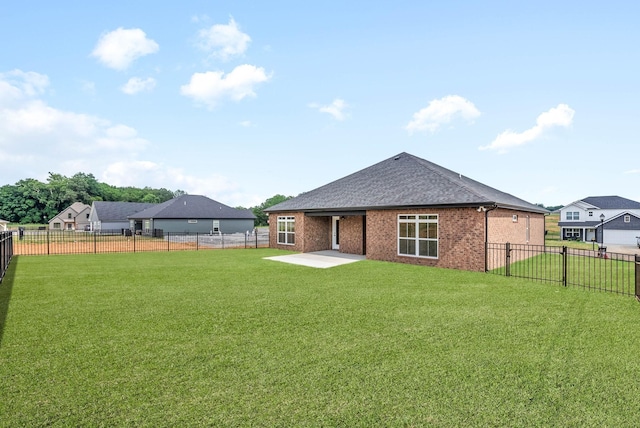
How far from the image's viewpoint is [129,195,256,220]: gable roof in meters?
39.9

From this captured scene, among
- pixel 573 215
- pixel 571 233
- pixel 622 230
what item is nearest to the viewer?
pixel 622 230

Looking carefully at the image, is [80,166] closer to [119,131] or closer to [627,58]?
[119,131]

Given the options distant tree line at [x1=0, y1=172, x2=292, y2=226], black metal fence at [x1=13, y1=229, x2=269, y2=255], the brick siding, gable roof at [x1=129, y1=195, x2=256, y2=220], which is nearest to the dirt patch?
black metal fence at [x1=13, y1=229, x2=269, y2=255]

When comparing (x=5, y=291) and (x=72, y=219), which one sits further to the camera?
(x=72, y=219)

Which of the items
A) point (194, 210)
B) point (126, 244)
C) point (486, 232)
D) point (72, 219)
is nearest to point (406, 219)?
point (486, 232)

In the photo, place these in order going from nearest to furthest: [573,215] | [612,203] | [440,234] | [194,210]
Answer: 1. [440,234]
2. [194,210]
3. [612,203]
4. [573,215]

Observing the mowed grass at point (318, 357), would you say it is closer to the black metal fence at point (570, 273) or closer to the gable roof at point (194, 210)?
the black metal fence at point (570, 273)

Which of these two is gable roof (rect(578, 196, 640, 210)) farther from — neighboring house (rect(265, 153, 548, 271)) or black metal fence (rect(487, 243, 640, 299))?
black metal fence (rect(487, 243, 640, 299))

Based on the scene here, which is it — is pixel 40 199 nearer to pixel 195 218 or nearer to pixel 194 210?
pixel 194 210

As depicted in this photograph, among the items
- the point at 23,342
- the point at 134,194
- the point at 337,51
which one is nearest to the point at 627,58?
the point at 337,51

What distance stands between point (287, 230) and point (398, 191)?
8214mm

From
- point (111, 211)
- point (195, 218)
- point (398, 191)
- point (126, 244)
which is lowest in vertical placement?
point (126, 244)

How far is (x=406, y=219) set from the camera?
14680 millimetres

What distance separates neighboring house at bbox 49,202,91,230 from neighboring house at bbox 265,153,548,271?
59185 mm
